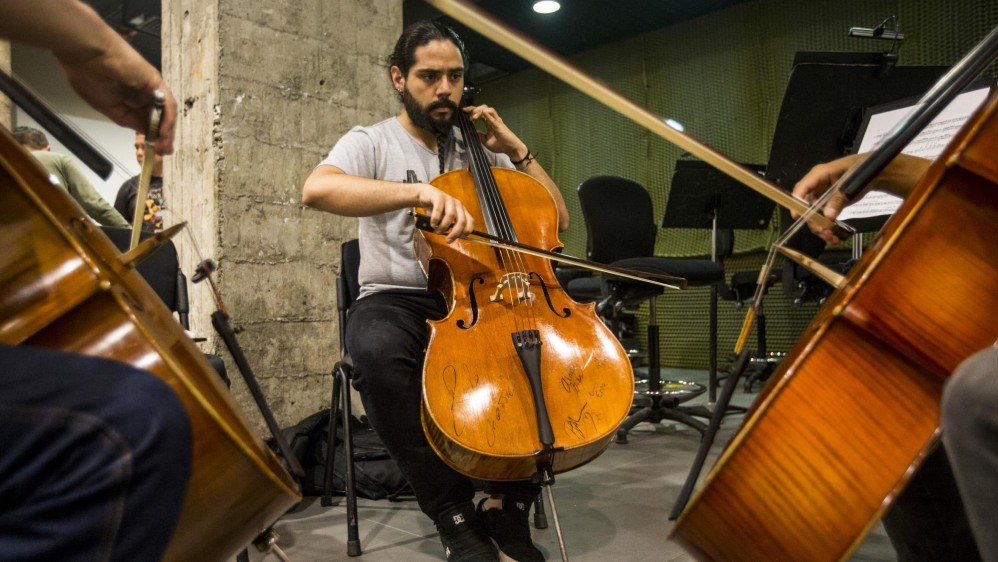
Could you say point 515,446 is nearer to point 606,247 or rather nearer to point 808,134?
point 808,134

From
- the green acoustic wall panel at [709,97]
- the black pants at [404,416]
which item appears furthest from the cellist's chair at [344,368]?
the green acoustic wall panel at [709,97]

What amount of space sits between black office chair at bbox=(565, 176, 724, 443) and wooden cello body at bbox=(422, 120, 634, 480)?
1240 millimetres

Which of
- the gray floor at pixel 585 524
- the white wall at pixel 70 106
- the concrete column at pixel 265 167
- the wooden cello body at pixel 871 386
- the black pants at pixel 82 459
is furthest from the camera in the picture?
the white wall at pixel 70 106

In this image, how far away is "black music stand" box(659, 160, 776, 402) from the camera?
3332 millimetres

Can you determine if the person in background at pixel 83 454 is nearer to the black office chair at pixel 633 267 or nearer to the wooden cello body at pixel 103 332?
the wooden cello body at pixel 103 332

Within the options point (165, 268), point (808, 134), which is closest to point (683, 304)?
point (808, 134)

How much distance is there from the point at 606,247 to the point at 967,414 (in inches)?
112

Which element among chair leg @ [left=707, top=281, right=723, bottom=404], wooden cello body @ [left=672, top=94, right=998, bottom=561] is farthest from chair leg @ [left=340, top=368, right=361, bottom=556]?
chair leg @ [left=707, top=281, right=723, bottom=404]

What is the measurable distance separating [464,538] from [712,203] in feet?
7.97

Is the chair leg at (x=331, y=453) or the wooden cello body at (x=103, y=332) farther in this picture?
the chair leg at (x=331, y=453)

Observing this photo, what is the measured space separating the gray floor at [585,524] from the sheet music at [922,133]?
1.02m

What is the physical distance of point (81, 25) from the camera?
26.4 inches

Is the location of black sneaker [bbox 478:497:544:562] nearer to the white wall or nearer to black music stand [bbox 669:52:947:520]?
black music stand [bbox 669:52:947:520]

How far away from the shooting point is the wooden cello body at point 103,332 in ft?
1.90
